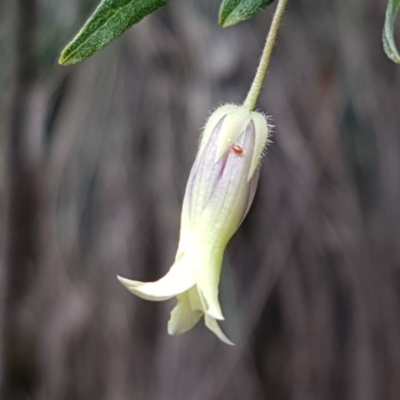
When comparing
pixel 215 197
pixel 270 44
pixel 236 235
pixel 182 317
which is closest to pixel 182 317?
pixel 182 317

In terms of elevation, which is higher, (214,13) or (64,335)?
(214,13)

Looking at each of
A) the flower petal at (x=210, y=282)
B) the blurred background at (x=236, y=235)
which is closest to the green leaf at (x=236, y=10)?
the flower petal at (x=210, y=282)

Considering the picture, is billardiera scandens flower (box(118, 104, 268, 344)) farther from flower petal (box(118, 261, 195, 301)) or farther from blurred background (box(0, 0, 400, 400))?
blurred background (box(0, 0, 400, 400))

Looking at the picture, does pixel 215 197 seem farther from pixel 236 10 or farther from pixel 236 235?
pixel 236 235

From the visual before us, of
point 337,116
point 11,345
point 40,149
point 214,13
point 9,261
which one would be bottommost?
point 11,345

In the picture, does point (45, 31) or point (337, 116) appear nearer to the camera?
point (45, 31)

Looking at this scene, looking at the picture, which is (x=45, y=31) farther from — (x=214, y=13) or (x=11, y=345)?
(x=11, y=345)

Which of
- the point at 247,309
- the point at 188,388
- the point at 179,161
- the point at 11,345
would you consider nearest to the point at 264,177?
the point at 179,161
